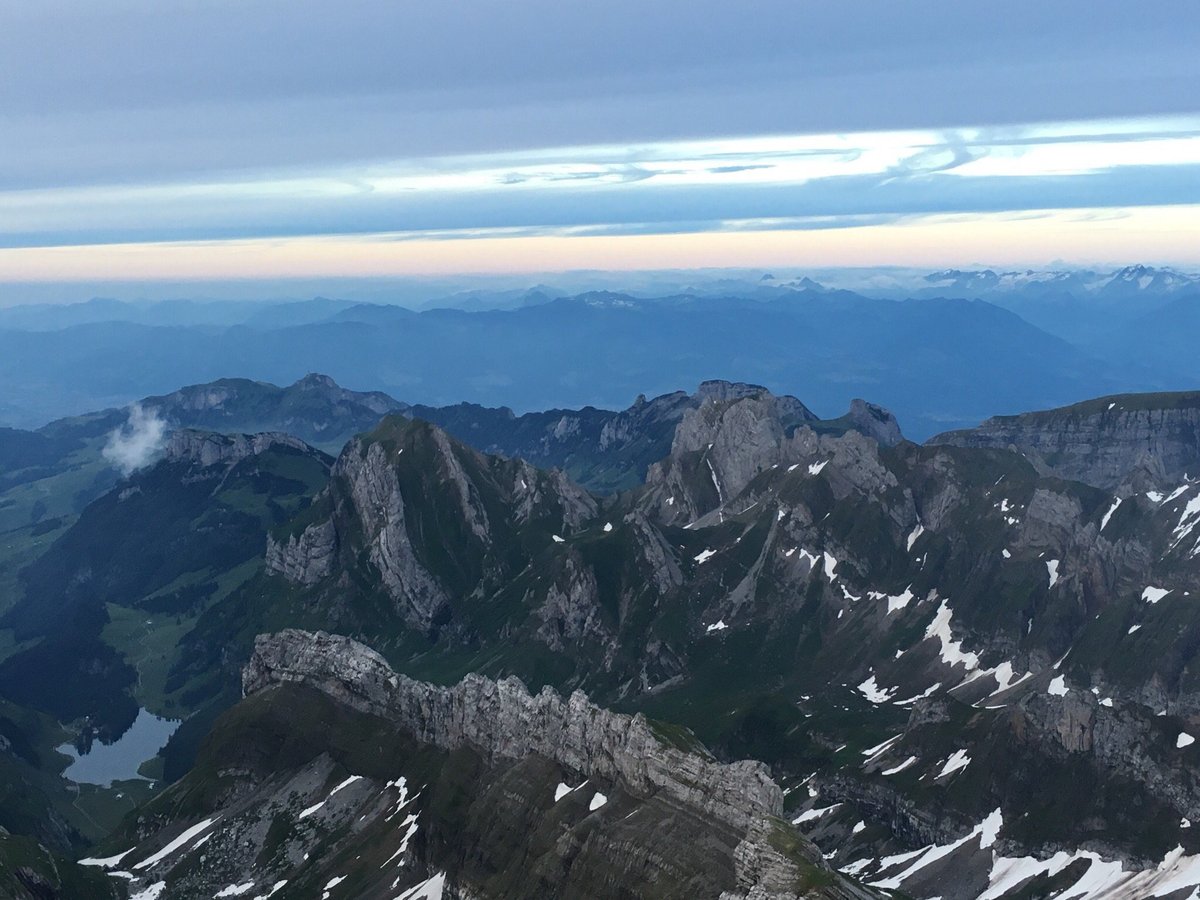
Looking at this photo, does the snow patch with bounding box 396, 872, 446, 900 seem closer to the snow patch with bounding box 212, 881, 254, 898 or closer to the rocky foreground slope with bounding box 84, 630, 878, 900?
the rocky foreground slope with bounding box 84, 630, 878, 900

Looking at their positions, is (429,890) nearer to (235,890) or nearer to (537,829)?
(537,829)

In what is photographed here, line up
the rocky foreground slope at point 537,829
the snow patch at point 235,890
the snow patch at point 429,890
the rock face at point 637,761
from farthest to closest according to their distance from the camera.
→ the snow patch at point 235,890 → the snow patch at point 429,890 → the rocky foreground slope at point 537,829 → the rock face at point 637,761

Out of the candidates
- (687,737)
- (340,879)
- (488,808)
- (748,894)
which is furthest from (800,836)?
(340,879)

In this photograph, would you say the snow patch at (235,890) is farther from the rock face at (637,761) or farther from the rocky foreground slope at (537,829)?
the rock face at (637,761)

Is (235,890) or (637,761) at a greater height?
(637,761)

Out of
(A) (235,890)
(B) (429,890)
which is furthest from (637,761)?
(A) (235,890)

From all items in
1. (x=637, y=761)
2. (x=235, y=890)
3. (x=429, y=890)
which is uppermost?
(x=637, y=761)

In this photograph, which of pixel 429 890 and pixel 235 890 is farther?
pixel 235 890

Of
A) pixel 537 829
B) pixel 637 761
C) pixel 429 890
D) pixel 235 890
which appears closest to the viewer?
pixel 637 761

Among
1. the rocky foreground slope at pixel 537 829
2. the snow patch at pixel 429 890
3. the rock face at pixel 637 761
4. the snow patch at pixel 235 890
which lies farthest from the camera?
the snow patch at pixel 235 890

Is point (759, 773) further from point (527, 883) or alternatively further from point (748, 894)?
point (527, 883)

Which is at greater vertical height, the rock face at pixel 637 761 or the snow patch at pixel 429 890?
the rock face at pixel 637 761

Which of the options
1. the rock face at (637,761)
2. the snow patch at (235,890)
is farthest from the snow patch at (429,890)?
the snow patch at (235,890)
